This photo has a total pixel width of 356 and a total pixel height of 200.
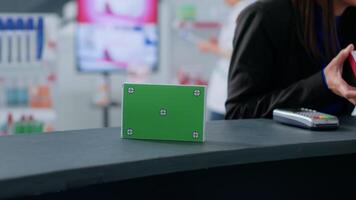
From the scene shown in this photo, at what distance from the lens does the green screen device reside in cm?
117

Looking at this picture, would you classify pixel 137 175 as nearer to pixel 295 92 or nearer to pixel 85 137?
pixel 85 137

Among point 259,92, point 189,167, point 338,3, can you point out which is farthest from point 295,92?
point 189,167

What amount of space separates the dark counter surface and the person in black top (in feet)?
0.78

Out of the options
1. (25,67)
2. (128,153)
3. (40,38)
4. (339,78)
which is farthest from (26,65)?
(128,153)

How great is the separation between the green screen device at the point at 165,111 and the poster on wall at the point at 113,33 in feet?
11.0

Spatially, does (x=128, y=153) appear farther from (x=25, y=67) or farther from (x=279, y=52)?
(x=25, y=67)

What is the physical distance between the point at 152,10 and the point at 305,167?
339 centimetres

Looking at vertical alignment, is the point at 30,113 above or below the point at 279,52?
below

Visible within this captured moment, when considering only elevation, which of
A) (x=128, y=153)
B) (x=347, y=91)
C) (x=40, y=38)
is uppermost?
(x=40, y=38)

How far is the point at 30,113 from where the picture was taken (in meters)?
4.00

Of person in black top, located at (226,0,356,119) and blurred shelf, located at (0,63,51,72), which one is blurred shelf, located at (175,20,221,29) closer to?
blurred shelf, located at (0,63,51,72)

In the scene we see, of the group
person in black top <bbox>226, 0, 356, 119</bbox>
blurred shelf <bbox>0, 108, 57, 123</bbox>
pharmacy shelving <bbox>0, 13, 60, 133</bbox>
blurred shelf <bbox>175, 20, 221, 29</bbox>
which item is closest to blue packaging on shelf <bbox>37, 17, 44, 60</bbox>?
pharmacy shelving <bbox>0, 13, 60, 133</bbox>

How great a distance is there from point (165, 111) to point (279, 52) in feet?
1.86

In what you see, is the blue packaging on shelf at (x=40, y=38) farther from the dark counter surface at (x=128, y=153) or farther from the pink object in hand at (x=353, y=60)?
the pink object in hand at (x=353, y=60)
